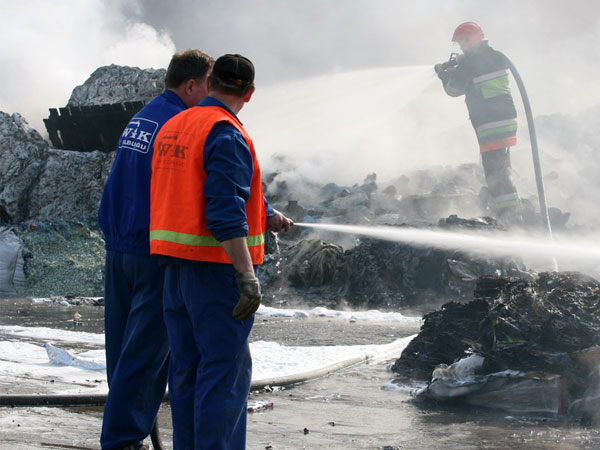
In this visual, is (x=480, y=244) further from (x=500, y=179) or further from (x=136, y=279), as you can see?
(x=136, y=279)

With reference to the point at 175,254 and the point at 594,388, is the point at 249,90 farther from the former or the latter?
the point at 594,388

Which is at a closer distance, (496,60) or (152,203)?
(152,203)

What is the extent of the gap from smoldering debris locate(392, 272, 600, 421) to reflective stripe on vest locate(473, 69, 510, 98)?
7.77 meters

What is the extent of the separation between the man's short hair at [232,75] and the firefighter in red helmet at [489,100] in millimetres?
10340

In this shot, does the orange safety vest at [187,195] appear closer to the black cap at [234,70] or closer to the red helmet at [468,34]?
the black cap at [234,70]

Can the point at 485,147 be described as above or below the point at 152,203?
above

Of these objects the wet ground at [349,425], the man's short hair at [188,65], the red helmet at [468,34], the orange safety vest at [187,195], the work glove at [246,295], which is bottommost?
the wet ground at [349,425]

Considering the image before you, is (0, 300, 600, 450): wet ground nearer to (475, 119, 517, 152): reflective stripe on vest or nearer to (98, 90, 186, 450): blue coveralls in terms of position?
(98, 90, 186, 450): blue coveralls

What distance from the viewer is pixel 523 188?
60.3ft

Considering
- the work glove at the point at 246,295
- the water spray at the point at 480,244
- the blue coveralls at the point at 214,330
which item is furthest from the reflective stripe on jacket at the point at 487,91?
the work glove at the point at 246,295

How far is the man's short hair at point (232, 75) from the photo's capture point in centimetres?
220

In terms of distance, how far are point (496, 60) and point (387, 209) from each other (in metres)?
6.34

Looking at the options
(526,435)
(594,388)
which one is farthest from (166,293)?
(594,388)

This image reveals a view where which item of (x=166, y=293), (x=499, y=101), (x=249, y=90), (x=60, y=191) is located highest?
(x=499, y=101)
